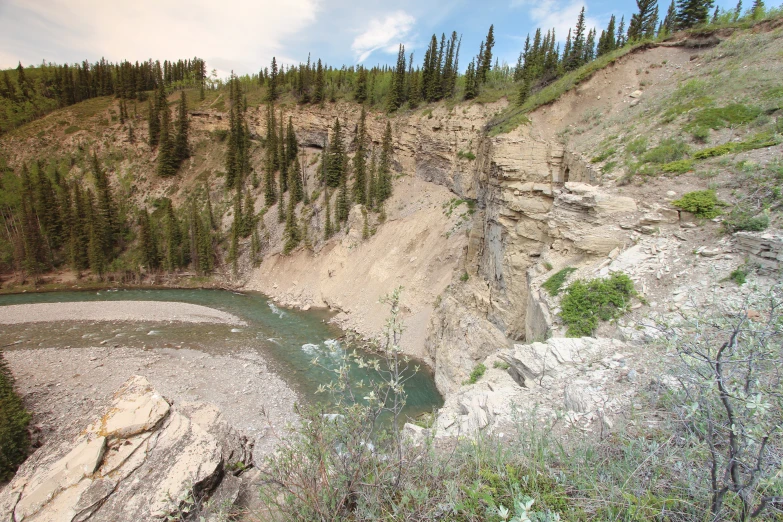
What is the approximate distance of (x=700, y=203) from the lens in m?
8.70

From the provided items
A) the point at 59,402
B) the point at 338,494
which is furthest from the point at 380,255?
the point at 338,494

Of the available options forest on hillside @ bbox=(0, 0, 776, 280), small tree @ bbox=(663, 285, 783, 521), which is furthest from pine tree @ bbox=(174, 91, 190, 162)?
small tree @ bbox=(663, 285, 783, 521)

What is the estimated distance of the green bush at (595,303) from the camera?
782 centimetres

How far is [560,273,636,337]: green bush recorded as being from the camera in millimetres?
7824

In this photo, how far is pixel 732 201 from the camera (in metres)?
8.55

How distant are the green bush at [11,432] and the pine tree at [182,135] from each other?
56.0 meters

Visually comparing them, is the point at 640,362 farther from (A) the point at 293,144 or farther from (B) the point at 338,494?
(A) the point at 293,144

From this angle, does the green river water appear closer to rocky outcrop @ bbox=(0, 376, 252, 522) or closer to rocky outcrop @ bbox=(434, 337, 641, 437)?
rocky outcrop @ bbox=(434, 337, 641, 437)

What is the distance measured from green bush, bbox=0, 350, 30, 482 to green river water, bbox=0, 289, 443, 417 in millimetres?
9338

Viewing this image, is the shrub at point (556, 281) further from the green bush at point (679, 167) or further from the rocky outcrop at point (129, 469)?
the rocky outcrop at point (129, 469)

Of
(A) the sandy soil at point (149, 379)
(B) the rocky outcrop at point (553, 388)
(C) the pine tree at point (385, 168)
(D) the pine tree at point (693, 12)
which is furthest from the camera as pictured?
(C) the pine tree at point (385, 168)

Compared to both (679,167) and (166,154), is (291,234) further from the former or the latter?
(679,167)

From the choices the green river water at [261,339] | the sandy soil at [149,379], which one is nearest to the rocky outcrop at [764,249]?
the green river water at [261,339]

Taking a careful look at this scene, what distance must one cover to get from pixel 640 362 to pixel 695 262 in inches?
145
